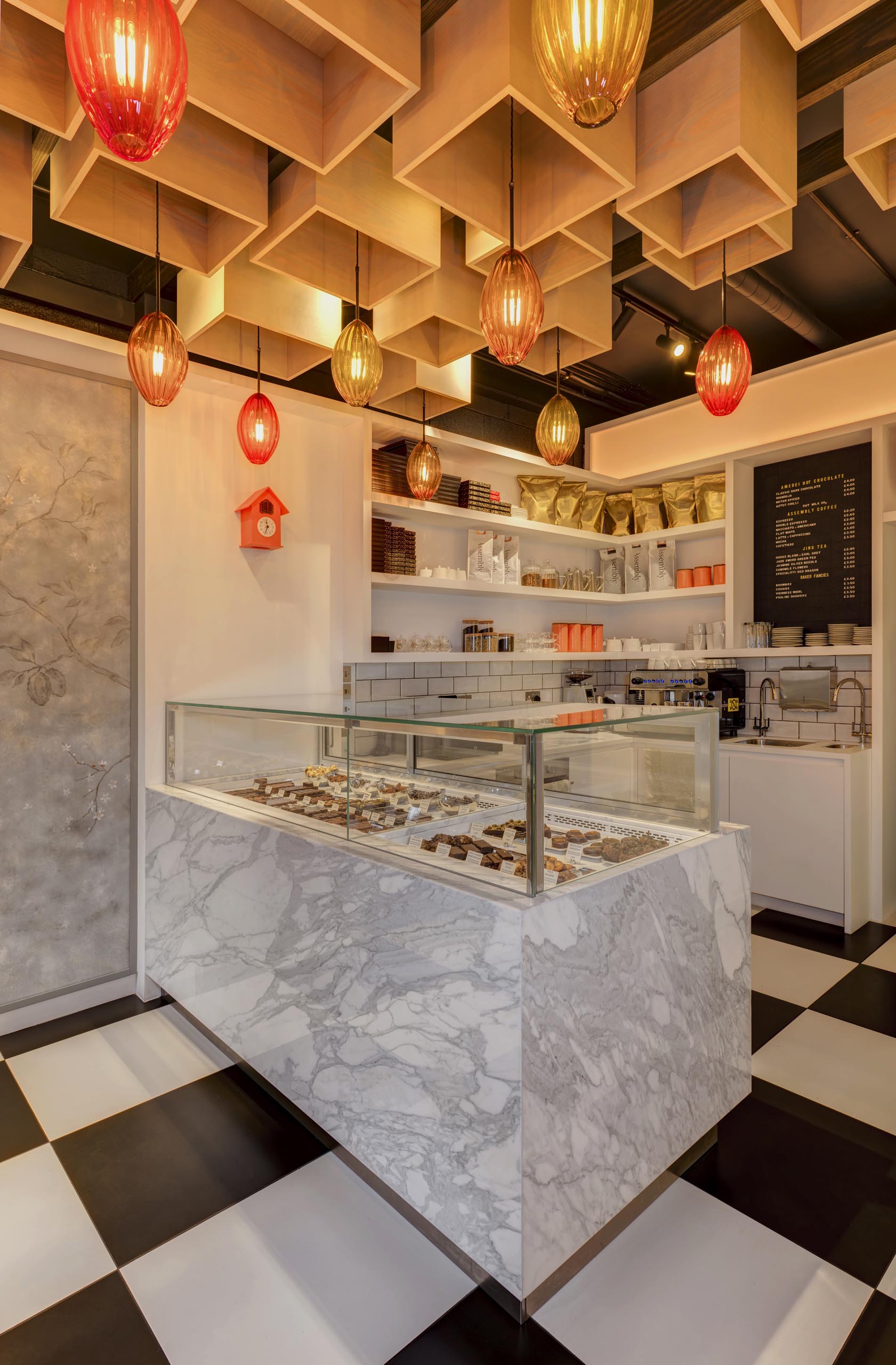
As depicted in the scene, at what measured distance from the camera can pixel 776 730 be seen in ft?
15.4

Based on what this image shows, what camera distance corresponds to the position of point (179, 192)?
2.46 metres

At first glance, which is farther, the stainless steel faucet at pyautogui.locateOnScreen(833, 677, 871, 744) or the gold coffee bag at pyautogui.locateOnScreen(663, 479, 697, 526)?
the gold coffee bag at pyautogui.locateOnScreen(663, 479, 697, 526)

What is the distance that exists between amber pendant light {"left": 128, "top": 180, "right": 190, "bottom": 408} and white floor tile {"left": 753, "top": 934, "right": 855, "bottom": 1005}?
3.32m

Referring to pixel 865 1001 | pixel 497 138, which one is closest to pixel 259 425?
pixel 497 138

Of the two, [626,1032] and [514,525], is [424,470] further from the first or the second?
[626,1032]

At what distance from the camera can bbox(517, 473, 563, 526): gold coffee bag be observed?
492 cm

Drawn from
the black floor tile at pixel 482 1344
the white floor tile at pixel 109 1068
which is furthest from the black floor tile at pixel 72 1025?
the black floor tile at pixel 482 1344

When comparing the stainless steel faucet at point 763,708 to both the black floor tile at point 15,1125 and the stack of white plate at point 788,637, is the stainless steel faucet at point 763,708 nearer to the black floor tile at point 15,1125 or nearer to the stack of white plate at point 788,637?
the stack of white plate at point 788,637

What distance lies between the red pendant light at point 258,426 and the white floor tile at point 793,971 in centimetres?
313

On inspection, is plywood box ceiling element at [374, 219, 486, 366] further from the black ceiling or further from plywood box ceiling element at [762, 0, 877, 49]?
plywood box ceiling element at [762, 0, 877, 49]

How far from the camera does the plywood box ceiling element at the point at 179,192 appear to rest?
2090mm

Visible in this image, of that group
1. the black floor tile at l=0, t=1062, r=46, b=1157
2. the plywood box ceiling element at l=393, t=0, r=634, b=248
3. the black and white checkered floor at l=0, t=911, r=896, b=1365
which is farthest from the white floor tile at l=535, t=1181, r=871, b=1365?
the plywood box ceiling element at l=393, t=0, r=634, b=248

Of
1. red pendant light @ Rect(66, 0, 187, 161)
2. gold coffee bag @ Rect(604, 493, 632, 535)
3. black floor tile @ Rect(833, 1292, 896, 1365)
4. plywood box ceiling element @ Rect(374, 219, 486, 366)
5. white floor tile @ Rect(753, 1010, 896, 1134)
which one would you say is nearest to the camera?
red pendant light @ Rect(66, 0, 187, 161)

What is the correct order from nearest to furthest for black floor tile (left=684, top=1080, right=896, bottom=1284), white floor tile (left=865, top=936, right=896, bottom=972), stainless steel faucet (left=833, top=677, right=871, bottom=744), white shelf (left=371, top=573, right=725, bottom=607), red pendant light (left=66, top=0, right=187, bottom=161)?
1. red pendant light (left=66, top=0, right=187, bottom=161)
2. black floor tile (left=684, top=1080, right=896, bottom=1284)
3. white floor tile (left=865, top=936, right=896, bottom=972)
4. white shelf (left=371, top=573, right=725, bottom=607)
5. stainless steel faucet (left=833, top=677, right=871, bottom=744)
